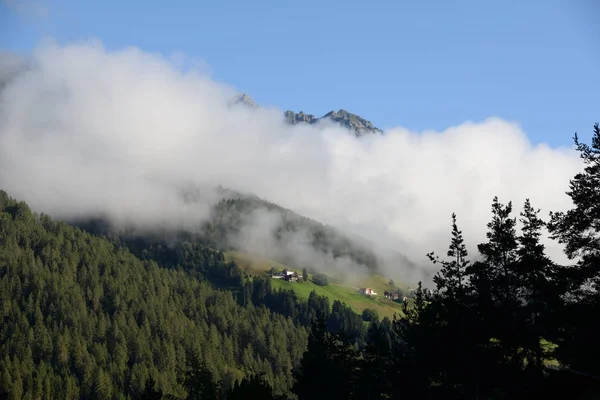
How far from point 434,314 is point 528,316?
1394 cm

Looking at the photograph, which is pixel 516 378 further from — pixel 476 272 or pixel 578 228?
Result: pixel 578 228

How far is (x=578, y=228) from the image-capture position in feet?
118

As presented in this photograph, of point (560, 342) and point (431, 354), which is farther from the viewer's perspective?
point (431, 354)

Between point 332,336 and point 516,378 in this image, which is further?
point 332,336

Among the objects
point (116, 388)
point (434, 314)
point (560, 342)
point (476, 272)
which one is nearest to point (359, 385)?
point (434, 314)

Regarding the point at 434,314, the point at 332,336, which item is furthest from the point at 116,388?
the point at 434,314

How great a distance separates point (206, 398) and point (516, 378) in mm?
48762

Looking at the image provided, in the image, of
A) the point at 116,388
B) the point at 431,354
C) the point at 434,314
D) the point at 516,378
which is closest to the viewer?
the point at 516,378

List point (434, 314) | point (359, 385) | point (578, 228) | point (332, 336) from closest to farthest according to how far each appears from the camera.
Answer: point (578, 228) → point (434, 314) → point (359, 385) → point (332, 336)

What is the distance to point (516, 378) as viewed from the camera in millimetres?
40312

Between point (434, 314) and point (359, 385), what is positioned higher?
point (434, 314)

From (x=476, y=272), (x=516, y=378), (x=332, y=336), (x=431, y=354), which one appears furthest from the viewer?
(x=332, y=336)

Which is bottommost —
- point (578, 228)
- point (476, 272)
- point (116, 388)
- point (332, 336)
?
point (116, 388)

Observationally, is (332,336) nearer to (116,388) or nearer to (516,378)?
(516,378)
